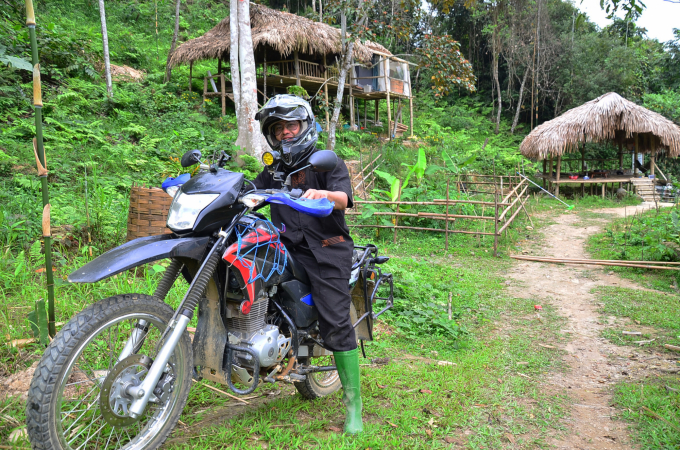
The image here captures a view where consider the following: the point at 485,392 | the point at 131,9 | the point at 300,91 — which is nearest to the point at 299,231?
the point at 485,392

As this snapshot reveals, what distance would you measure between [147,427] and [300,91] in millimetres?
12374

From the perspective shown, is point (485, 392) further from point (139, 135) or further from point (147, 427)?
point (139, 135)

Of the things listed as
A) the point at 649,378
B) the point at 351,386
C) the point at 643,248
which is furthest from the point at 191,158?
the point at 643,248

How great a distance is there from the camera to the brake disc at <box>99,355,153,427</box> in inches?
71.9

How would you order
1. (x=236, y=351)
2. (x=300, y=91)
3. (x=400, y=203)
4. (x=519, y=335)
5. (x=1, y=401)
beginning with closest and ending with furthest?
(x=236, y=351) < (x=1, y=401) < (x=519, y=335) < (x=400, y=203) < (x=300, y=91)

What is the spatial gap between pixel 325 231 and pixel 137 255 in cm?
107

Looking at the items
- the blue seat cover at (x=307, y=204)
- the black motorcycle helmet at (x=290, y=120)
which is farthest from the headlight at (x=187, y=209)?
the black motorcycle helmet at (x=290, y=120)

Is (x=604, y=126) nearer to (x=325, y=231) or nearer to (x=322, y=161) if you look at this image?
(x=325, y=231)

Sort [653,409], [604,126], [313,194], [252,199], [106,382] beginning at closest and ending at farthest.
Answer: [106,382] < [252,199] < [313,194] < [653,409] < [604,126]

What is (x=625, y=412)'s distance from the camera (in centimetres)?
338

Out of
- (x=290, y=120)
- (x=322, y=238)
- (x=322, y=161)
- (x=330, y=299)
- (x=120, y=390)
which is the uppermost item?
(x=290, y=120)

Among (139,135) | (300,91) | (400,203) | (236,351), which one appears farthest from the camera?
(300,91)

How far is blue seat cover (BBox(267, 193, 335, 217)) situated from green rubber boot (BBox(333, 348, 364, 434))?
40.8 inches

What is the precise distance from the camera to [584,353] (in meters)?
4.70
